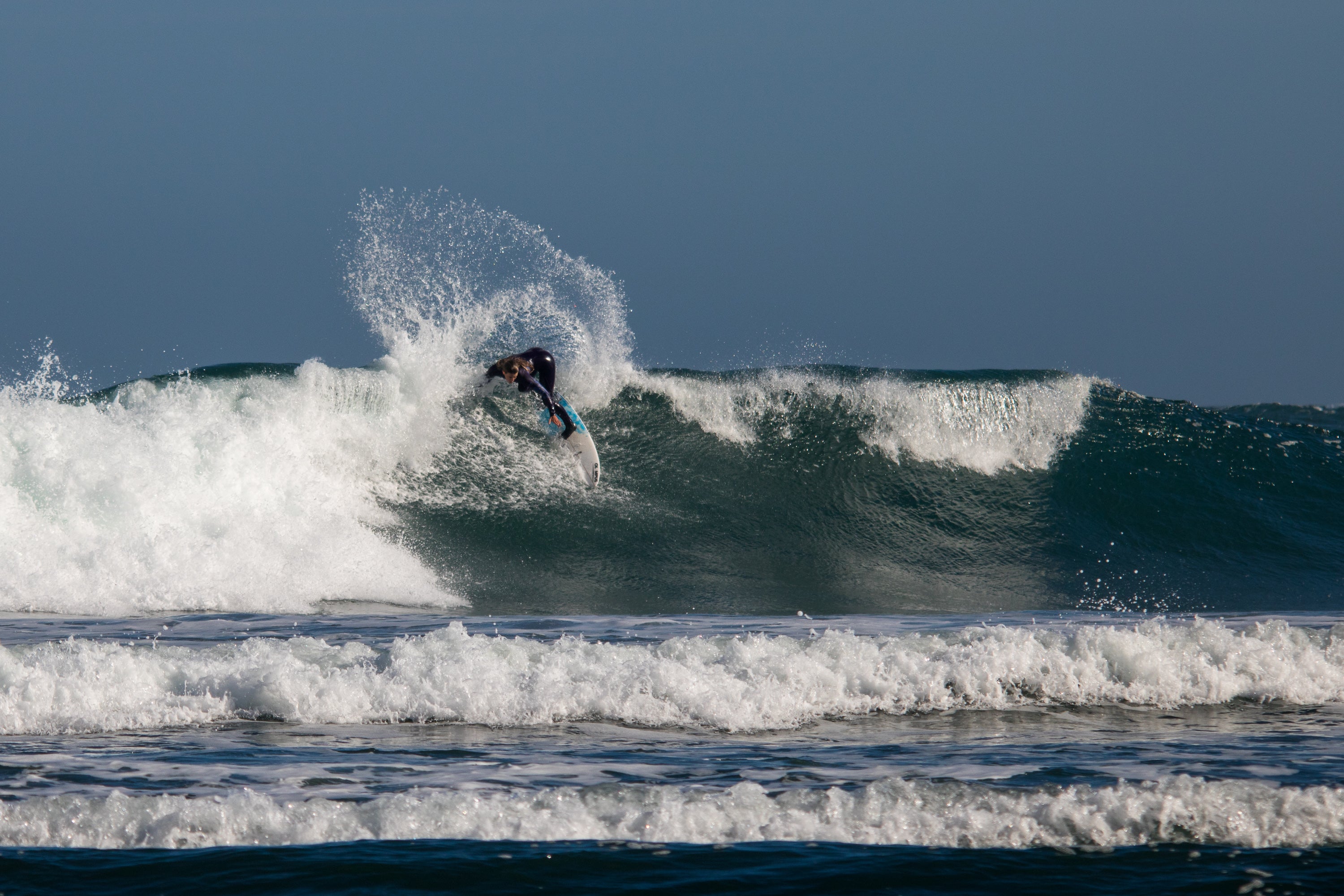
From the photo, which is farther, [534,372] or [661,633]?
[534,372]

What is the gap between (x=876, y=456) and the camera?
12.9 meters

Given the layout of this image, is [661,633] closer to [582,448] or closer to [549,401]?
[549,401]

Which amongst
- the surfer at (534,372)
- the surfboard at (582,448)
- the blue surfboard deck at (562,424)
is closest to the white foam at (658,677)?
the surfer at (534,372)

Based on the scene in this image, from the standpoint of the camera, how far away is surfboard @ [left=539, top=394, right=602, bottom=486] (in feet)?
36.0

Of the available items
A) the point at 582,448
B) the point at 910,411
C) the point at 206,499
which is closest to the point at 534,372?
the point at 582,448

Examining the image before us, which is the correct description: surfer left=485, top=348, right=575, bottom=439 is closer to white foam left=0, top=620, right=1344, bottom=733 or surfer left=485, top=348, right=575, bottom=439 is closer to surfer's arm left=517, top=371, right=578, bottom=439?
surfer's arm left=517, top=371, right=578, bottom=439

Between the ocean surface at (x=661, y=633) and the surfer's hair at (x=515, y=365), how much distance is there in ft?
5.45

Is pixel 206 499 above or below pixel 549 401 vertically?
below

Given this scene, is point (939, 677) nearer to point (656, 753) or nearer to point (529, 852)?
point (656, 753)

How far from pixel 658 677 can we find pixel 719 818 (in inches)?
70.2

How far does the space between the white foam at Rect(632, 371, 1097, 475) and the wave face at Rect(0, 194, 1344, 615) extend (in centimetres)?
3

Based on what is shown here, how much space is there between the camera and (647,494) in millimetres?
11898

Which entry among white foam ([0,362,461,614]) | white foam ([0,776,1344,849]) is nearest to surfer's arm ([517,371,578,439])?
white foam ([0,362,461,614])

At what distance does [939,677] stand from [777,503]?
6.59m
